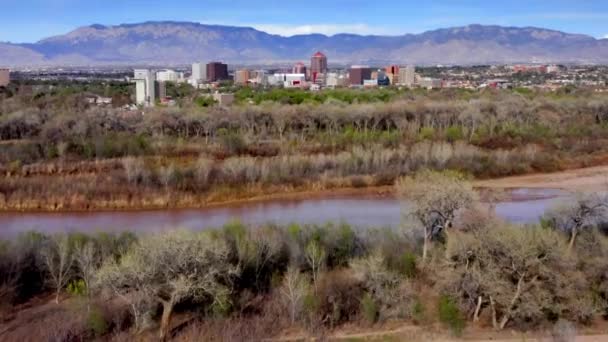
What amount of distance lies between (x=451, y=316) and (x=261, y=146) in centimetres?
1809

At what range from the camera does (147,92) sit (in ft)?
151

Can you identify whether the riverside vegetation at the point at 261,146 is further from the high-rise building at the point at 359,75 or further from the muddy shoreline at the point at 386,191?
the high-rise building at the point at 359,75

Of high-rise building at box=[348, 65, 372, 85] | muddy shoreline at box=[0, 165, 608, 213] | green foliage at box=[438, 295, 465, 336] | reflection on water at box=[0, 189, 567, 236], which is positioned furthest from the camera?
high-rise building at box=[348, 65, 372, 85]

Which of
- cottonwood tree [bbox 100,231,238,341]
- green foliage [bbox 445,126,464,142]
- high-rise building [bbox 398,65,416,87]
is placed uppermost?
high-rise building [bbox 398,65,416,87]

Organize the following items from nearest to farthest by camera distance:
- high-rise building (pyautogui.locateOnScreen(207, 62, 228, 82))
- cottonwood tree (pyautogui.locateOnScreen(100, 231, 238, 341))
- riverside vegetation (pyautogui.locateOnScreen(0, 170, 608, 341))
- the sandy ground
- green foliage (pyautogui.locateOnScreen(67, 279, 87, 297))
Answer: cottonwood tree (pyautogui.locateOnScreen(100, 231, 238, 341)), riverside vegetation (pyautogui.locateOnScreen(0, 170, 608, 341)), green foliage (pyautogui.locateOnScreen(67, 279, 87, 297)), the sandy ground, high-rise building (pyautogui.locateOnScreen(207, 62, 228, 82))

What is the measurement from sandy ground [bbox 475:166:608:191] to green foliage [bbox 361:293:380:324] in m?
14.0

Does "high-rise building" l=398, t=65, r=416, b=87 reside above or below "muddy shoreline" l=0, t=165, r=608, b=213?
above

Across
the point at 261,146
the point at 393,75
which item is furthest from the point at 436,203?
the point at 393,75

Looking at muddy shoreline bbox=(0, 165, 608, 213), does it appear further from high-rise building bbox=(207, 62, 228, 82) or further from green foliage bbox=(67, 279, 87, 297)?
high-rise building bbox=(207, 62, 228, 82)

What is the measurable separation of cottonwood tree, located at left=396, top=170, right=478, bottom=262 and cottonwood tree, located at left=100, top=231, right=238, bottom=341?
445 cm

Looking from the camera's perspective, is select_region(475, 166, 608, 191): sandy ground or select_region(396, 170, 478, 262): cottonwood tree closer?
select_region(396, 170, 478, 262): cottonwood tree

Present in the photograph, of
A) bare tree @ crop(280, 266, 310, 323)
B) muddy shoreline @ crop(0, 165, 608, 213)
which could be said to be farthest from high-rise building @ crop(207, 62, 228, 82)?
bare tree @ crop(280, 266, 310, 323)

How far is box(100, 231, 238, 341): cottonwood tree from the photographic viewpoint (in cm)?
1132

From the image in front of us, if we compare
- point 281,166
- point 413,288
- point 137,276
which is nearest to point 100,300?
point 137,276
